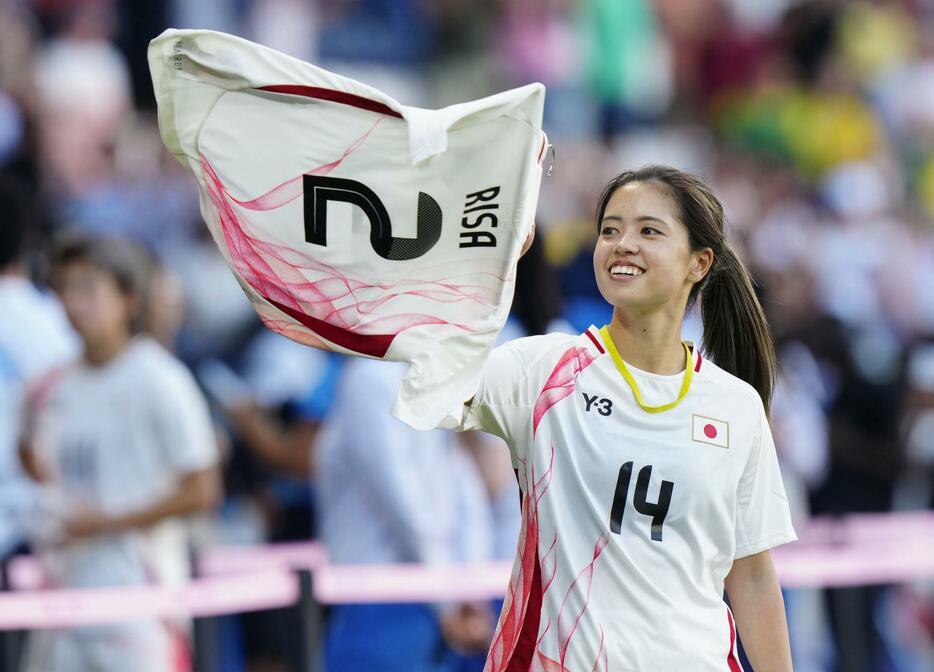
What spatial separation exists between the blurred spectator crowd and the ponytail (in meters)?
0.39

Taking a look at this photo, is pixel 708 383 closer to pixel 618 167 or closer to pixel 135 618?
pixel 135 618

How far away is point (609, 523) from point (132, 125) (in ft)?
24.3

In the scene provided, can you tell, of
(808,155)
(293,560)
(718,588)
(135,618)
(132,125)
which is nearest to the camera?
(718,588)

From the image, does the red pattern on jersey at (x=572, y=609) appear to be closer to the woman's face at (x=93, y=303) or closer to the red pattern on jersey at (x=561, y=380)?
Result: the red pattern on jersey at (x=561, y=380)

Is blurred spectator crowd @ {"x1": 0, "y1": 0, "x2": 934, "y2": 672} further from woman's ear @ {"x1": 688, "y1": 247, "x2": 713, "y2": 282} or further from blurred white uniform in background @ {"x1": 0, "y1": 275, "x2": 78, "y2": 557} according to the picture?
woman's ear @ {"x1": 688, "y1": 247, "x2": 713, "y2": 282}

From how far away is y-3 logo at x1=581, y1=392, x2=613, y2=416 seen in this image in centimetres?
387

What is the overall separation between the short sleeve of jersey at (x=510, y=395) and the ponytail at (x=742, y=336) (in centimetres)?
57

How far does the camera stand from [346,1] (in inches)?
483

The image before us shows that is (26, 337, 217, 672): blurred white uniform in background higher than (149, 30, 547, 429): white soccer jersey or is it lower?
lower

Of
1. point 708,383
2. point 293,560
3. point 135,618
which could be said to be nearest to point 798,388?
point 293,560

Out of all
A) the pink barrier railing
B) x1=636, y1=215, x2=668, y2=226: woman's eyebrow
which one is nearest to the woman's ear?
x1=636, y1=215, x2=668, y2=226: woman's eyebrow

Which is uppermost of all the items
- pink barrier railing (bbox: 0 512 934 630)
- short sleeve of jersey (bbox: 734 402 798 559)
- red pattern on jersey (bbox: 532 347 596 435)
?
red pattern on jersey (bbox: 532 347 596 435)

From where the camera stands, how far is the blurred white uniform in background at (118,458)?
6.11 m

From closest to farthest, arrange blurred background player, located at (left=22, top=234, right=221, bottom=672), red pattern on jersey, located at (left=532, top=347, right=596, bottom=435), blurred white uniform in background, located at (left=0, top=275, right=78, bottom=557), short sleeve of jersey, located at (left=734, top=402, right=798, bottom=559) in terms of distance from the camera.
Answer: red pattern on jersey, located at (left=532, top=347, right=596, bottom=435), short sleeve of jersey, located at (left=734, top=402, right=798, bottom=559), blurred background player, located at (left=22, top=234, right=221, bottom=672), blurred white uniform in background, located at (left=0, top=275, right=78, bottom=557)
